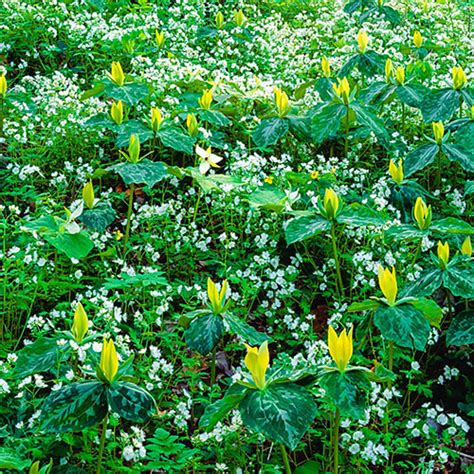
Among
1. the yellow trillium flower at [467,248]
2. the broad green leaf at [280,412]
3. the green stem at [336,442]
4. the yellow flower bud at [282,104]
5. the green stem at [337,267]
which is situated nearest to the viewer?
the broad green leaf at [280,412]

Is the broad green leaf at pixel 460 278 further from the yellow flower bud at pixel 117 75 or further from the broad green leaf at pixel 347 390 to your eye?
the yellow flower bud at pixel 117 75

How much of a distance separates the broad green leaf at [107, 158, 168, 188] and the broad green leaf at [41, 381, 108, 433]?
4.82ft

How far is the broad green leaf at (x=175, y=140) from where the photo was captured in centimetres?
374

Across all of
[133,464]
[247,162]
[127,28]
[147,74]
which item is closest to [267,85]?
[147,74]

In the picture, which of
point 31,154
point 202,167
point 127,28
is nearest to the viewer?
point 202,167

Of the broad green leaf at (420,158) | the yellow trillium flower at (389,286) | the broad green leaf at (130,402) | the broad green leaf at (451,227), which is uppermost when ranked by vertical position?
the yellow trillium flower at (389,286)

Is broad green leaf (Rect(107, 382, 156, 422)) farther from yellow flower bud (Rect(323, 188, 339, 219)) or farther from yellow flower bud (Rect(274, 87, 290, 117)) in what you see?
yellow flower bud (Rect(274, 87, 290, 117))

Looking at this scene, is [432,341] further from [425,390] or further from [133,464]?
[133,464]

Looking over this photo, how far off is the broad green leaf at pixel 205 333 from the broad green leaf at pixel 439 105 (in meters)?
2.05

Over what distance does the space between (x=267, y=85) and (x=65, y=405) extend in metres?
3.41

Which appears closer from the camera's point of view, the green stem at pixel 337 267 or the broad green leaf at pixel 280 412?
the broad green leaf at pixel 280 412

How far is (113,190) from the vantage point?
4.24 meters

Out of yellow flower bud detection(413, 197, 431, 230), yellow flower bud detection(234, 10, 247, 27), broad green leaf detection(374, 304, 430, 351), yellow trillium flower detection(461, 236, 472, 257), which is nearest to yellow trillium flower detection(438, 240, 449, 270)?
yellow trillium flower detection(461, 236, 472, 257)

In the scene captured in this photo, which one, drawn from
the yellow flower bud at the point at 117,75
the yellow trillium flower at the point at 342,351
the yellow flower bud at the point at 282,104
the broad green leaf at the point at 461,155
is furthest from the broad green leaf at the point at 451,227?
the yellow flower bud at the point at 117,75
